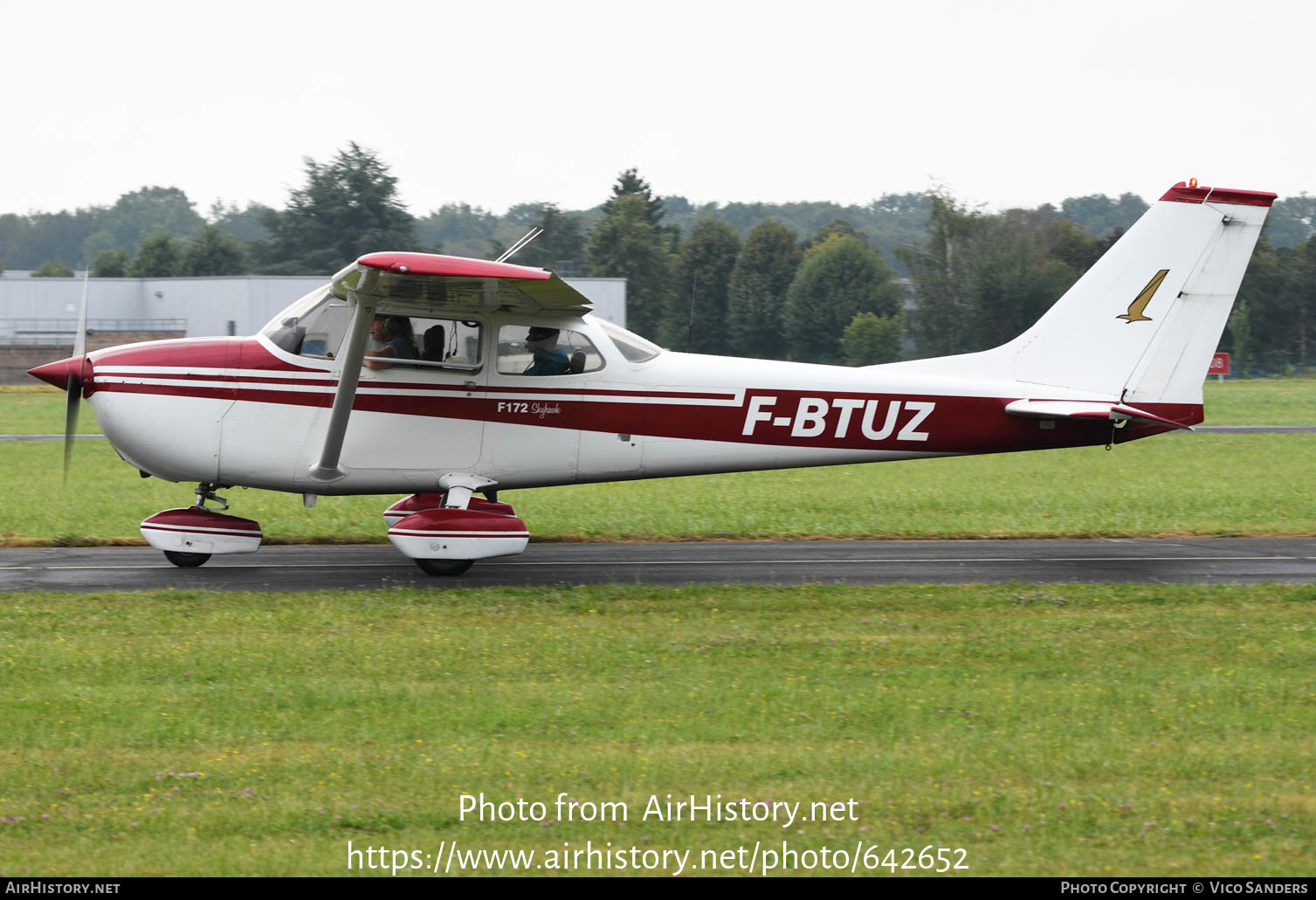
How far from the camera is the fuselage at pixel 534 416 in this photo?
1027 centimetres

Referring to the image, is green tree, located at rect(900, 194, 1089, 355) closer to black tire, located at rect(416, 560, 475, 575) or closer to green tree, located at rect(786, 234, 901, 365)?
green tree, located at rect(786, 234, 901, 365)

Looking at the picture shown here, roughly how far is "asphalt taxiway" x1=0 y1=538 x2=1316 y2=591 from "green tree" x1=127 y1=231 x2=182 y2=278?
68.1 m

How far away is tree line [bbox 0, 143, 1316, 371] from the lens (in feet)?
166

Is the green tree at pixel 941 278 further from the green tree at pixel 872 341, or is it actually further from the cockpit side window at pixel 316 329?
the cockpit side window at pixel 316 329

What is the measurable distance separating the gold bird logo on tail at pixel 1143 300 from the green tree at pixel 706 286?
40.8 metres

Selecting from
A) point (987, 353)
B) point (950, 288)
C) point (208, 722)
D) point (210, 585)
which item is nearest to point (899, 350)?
point (950, 288)

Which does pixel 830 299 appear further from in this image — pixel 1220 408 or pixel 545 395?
pixel 545 395

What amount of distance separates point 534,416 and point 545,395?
0.21 m

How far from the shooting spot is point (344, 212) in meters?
67.8

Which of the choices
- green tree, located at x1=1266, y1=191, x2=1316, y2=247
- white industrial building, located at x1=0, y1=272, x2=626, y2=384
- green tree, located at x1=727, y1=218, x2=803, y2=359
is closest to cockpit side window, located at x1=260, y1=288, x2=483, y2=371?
white industrial building, located at x1=0, y1=272, x2=626, y2=384

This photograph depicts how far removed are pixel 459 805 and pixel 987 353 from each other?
317 inches

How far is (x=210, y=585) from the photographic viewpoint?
32.4ft

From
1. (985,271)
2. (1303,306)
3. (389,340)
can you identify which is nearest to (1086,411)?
(389,340)

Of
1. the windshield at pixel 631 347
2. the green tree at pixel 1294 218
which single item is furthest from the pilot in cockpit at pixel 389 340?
the green tree at pixel 1294 218
